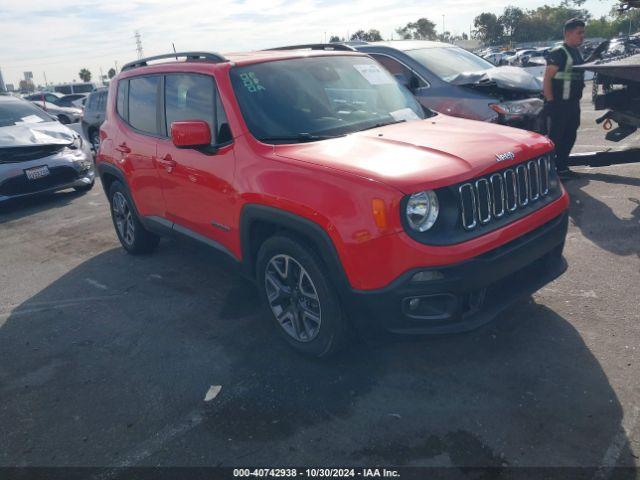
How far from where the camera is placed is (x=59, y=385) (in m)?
3.62

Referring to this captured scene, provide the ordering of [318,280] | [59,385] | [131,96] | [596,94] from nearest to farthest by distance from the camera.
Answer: [318,280]
[59,385]
[131,96]
[596,94]

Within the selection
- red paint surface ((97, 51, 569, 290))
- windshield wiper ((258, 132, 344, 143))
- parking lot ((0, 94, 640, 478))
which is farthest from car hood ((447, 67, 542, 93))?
windshield wiper ((258, 132, 344, 143))

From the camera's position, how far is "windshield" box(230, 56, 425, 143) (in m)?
3.77

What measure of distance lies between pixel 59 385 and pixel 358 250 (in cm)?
222

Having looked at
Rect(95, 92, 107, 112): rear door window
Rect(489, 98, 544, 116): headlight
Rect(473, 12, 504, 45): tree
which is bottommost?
Rect(489, 98, 544, 116): headlight

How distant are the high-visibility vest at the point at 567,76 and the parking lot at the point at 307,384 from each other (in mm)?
2584

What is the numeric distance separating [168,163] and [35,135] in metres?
5.46

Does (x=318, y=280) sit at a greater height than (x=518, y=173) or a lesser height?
lesser

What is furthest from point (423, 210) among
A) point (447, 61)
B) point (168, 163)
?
point (447, 61)

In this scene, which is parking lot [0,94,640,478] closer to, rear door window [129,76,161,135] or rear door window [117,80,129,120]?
rear door window [129,76,161,135]

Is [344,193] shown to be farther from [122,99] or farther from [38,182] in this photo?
[38,182]

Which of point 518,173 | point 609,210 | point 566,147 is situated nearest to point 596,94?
point 566,147

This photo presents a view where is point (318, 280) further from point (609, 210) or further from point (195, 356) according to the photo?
point (609, 210)

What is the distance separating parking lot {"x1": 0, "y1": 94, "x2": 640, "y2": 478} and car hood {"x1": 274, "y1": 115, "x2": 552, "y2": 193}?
93 cm
